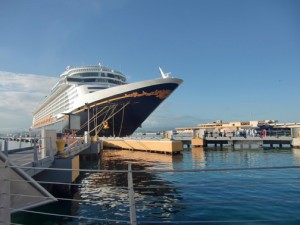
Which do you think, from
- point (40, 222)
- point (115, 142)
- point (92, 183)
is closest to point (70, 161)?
point (92, 183)

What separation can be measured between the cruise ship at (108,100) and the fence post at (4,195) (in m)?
27.2

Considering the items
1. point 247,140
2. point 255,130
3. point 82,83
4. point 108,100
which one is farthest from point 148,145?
point 255,130

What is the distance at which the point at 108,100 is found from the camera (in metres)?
36.9

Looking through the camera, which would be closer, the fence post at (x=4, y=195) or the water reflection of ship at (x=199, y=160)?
the fence post at (x=4, y=195)

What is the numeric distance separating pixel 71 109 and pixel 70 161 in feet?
102

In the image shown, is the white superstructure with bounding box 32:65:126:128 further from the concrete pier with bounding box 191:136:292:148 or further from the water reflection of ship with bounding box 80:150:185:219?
the water reflection of ship with bounding box 80:150:185:219

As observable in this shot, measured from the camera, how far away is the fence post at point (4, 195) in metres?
3.31

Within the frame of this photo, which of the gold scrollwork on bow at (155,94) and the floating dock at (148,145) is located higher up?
A: the gold scrollwork on bow at (155,94)

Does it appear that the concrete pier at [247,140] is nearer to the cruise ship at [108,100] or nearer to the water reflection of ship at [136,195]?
the cruise ship at [108,100]

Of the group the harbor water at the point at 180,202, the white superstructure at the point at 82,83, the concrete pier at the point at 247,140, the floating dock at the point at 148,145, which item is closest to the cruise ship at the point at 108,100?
the white superstructure at the point at 82,83

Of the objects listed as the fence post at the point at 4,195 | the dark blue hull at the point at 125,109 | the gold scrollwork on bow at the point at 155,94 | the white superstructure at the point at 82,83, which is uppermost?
the white superstructure at the point at 82,83

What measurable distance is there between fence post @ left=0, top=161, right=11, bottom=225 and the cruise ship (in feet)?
89.2

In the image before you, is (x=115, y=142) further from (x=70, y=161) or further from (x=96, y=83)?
(x=70, y=161)

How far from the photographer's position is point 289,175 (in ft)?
51.3
